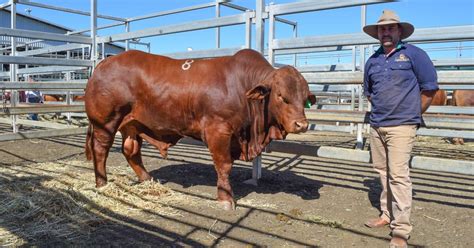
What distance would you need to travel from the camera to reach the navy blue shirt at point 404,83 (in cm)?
348

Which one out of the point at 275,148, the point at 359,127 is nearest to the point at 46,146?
the point at 275,148

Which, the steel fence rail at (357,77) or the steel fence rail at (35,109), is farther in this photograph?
the steel fence rail at (35,109)

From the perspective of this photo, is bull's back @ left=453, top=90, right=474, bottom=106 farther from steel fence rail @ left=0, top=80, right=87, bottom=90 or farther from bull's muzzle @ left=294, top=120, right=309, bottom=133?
steel fence rail @ left=0, top=80, right=87, bottom=90

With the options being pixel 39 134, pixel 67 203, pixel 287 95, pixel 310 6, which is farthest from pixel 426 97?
pixel 39 134

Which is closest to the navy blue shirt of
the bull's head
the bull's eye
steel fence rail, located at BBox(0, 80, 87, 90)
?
the bull's head

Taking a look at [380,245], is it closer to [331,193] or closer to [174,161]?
[331,193]

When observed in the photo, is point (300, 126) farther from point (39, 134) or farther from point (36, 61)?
point (36, 61)

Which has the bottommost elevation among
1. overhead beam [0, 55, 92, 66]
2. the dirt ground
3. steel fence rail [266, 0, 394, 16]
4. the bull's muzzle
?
the dirt ground

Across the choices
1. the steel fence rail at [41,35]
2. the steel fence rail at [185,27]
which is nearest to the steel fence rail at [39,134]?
the steel fence rail at [41,35]

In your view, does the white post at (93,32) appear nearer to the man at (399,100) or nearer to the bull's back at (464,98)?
the man at (399,100)

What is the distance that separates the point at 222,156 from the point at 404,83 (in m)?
1.95

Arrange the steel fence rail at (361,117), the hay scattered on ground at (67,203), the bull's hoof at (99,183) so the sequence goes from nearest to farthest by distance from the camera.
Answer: the hay scattered on ground at (67,203)
the steel fence rail at (361,117)
the bull's hoof at (99,183)

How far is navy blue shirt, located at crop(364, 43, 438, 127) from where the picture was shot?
11.4 feet

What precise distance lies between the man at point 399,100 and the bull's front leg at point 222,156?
5.11 feet
